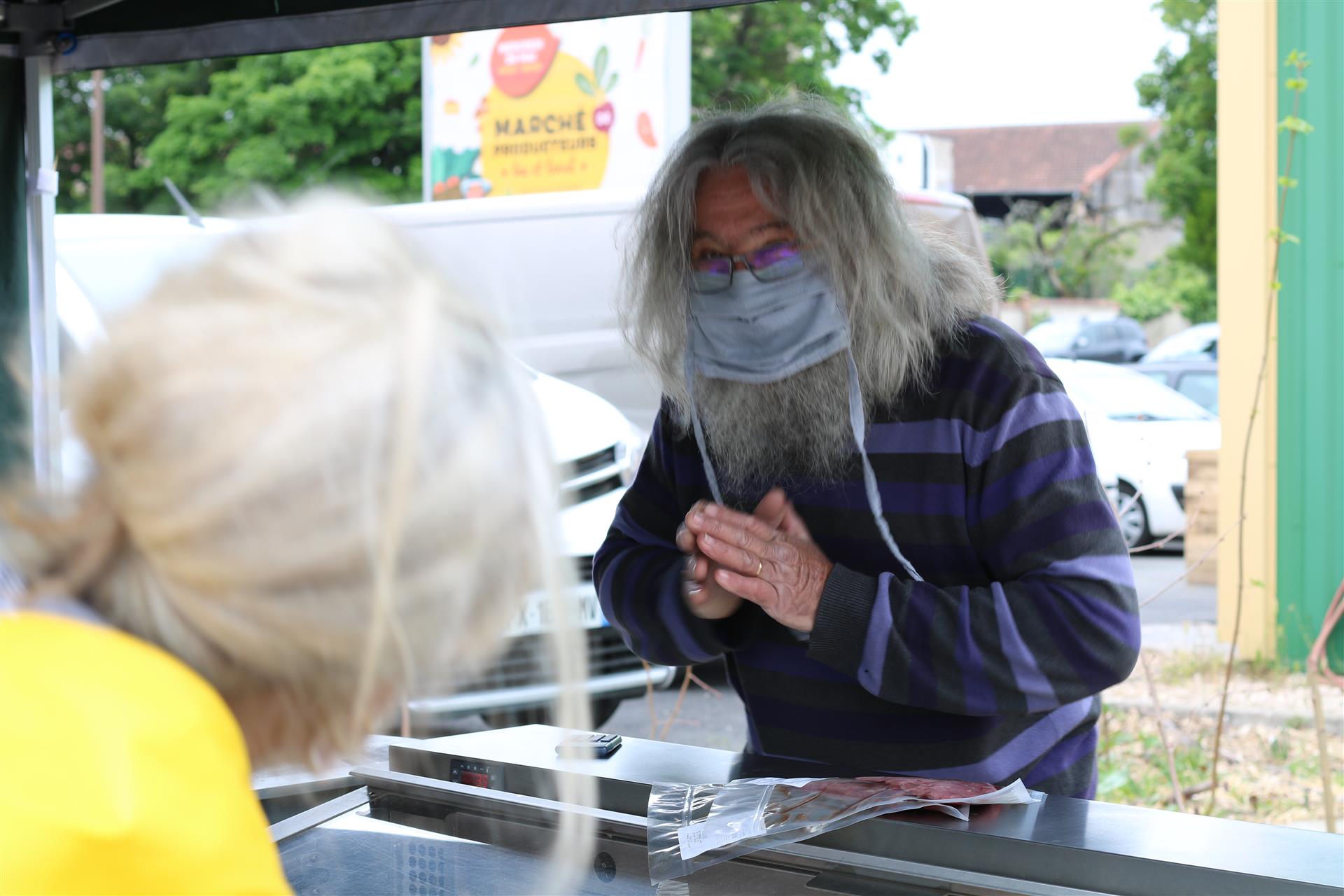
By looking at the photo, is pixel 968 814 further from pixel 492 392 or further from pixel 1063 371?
pixel 1063 371

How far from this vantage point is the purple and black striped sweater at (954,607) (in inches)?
68.0

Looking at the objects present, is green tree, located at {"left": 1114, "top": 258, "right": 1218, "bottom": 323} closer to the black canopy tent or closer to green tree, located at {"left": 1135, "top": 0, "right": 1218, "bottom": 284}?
green tree, located at {"left": 1135, "top": 0, "right": 1218, "bottom": 284}

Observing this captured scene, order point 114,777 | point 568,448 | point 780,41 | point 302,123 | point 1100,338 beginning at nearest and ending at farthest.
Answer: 1. point 114,777
2. point 568,448
3. point 780,41
4. point 302,123
5. point 1100,338

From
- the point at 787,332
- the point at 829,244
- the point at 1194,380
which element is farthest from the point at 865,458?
the point at 1194,380

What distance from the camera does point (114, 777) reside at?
0.65 meters

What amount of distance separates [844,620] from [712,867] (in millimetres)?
421

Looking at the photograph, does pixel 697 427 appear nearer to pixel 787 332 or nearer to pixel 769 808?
pixel 787 332

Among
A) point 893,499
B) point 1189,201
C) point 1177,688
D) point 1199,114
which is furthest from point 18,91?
point 1189,201

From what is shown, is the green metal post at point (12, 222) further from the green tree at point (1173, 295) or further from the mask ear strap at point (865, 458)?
the green tree at point (1173, 295)

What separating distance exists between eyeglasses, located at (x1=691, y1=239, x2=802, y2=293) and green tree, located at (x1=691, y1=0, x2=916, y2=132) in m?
12.2

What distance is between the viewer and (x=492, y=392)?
784 mm

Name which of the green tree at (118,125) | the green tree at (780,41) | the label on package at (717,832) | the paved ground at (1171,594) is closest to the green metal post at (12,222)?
the label on package at (717,832)

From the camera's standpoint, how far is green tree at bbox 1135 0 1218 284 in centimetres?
2005

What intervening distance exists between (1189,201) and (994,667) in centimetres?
2322
